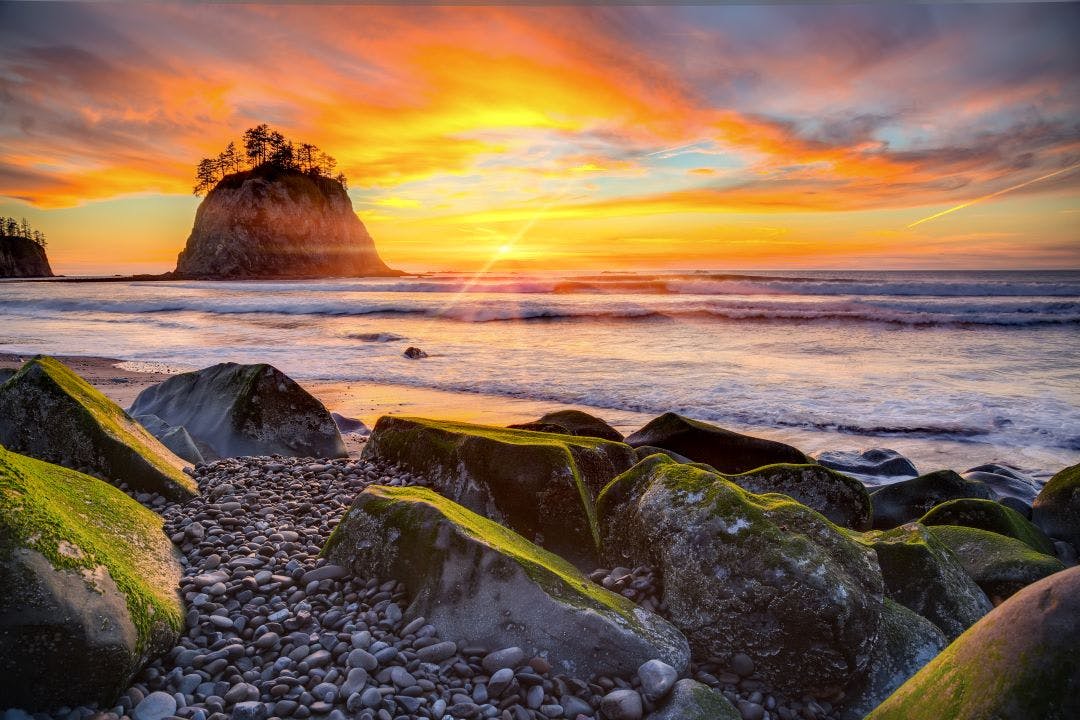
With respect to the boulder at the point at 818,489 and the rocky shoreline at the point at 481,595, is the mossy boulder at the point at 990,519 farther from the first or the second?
the boulder at the point at 818,489

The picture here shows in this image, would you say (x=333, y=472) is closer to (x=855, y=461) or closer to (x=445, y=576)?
(x=445, y=576)

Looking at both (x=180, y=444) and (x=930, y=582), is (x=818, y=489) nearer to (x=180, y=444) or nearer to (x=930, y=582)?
(x=930, y=582)

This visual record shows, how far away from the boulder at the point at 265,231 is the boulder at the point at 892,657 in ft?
290

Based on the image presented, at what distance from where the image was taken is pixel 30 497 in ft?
8.34

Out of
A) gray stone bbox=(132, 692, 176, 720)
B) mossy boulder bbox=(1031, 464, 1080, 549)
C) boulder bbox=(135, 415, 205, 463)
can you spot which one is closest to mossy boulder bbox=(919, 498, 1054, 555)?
mossy boulder bbox=(1031, 464, 1080, 549)

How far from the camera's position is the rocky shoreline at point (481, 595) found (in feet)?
7.63

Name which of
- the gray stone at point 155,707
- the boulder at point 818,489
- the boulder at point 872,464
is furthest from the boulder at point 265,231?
the gray stone at point 155,707

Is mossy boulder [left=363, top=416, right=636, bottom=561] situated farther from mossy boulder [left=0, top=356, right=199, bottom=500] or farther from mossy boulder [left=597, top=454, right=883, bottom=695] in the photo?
mossy boulder [left=0, top=356, right=199, bottom=500]

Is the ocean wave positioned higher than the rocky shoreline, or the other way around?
the ocean wave

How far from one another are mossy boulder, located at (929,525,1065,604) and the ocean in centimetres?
382

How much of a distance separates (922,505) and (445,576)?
4768mm

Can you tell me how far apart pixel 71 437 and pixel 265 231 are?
90232mm

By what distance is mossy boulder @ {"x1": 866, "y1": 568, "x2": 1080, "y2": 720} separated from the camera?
181 centimetres

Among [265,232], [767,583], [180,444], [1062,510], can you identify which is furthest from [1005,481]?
[265,232]
